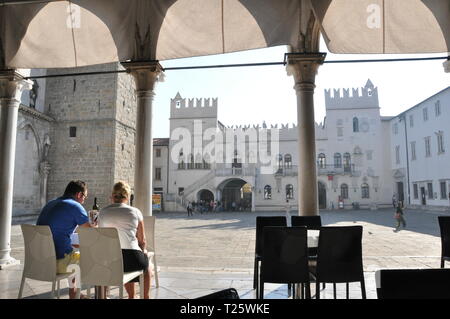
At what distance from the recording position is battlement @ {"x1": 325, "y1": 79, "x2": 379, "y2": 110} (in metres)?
33.3

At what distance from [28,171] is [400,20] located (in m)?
20.1

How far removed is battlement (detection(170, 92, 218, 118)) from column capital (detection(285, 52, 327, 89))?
1111 inches

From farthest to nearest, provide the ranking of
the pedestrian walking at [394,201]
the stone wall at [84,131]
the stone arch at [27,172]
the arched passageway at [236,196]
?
1. the arched passageway at [236,196]
2. the pedestrian walking at [394,201]
3. the stone wall at [84,131]
4. the stone arch at [27,172]

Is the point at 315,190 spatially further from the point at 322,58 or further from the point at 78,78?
the point at 78,78

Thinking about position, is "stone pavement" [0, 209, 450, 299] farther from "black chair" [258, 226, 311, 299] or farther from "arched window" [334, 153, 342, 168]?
"arched window" [334, 153, 342, 168]

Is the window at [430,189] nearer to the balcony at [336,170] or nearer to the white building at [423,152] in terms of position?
the white building at [423,152]

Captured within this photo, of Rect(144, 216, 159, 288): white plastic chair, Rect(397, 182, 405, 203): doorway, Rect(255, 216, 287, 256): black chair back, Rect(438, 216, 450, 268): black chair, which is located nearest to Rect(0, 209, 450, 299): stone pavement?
Rect(144, 216, 159, 288): white plastic chair

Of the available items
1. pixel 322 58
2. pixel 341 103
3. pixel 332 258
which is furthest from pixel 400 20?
pixel 341 103

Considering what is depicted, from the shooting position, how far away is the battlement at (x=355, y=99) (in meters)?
33.3

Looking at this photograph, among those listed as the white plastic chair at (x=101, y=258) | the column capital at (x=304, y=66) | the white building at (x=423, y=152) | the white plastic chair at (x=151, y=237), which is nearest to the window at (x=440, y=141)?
the white building at (x=423, y=152)

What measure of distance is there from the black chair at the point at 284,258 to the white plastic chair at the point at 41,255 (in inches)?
73.0

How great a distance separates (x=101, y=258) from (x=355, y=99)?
34361mm

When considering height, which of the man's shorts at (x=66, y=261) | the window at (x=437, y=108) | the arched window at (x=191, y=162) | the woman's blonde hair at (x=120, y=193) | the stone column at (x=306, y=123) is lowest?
the man's shorts at (x=66, y=261)

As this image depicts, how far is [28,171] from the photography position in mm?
19078
